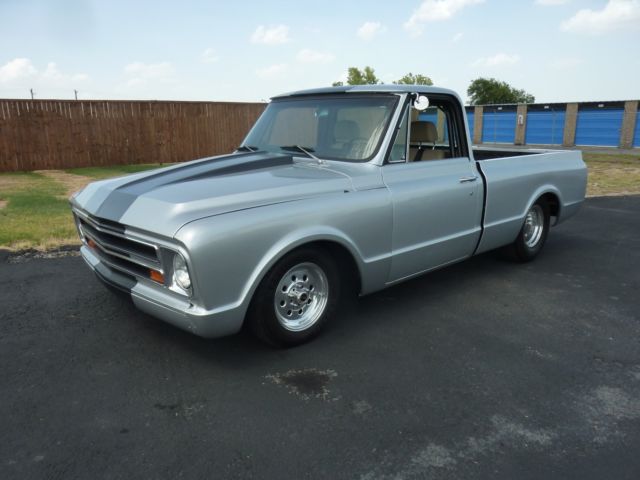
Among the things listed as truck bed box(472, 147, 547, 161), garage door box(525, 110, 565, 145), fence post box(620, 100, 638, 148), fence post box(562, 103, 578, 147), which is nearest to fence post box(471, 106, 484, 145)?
garage door box(525, 110, 565, 145)

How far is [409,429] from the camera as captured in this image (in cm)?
275

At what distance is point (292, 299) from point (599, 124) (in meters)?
30.3

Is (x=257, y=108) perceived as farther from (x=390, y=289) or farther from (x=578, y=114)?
(x=578, y=114)

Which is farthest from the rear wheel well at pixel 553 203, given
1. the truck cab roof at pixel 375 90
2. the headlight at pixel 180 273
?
the headlight at pixel 180 273

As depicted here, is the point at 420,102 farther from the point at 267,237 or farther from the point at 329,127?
the point at 267,237

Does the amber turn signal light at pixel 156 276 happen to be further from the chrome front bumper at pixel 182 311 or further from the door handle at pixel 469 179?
the door handle at pixel 469 179

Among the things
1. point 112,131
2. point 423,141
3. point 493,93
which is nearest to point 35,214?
point 423,141

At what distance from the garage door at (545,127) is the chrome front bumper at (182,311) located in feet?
103

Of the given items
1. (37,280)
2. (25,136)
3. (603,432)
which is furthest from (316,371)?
(25,136)

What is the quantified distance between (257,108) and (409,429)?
17.4 metres

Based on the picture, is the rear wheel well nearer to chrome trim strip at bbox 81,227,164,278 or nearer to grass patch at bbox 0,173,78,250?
chrome trim strip at bbox 81,227,164,278

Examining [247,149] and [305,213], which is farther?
[247,149]

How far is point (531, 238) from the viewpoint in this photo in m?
5.87

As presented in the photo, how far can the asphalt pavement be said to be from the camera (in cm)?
250
